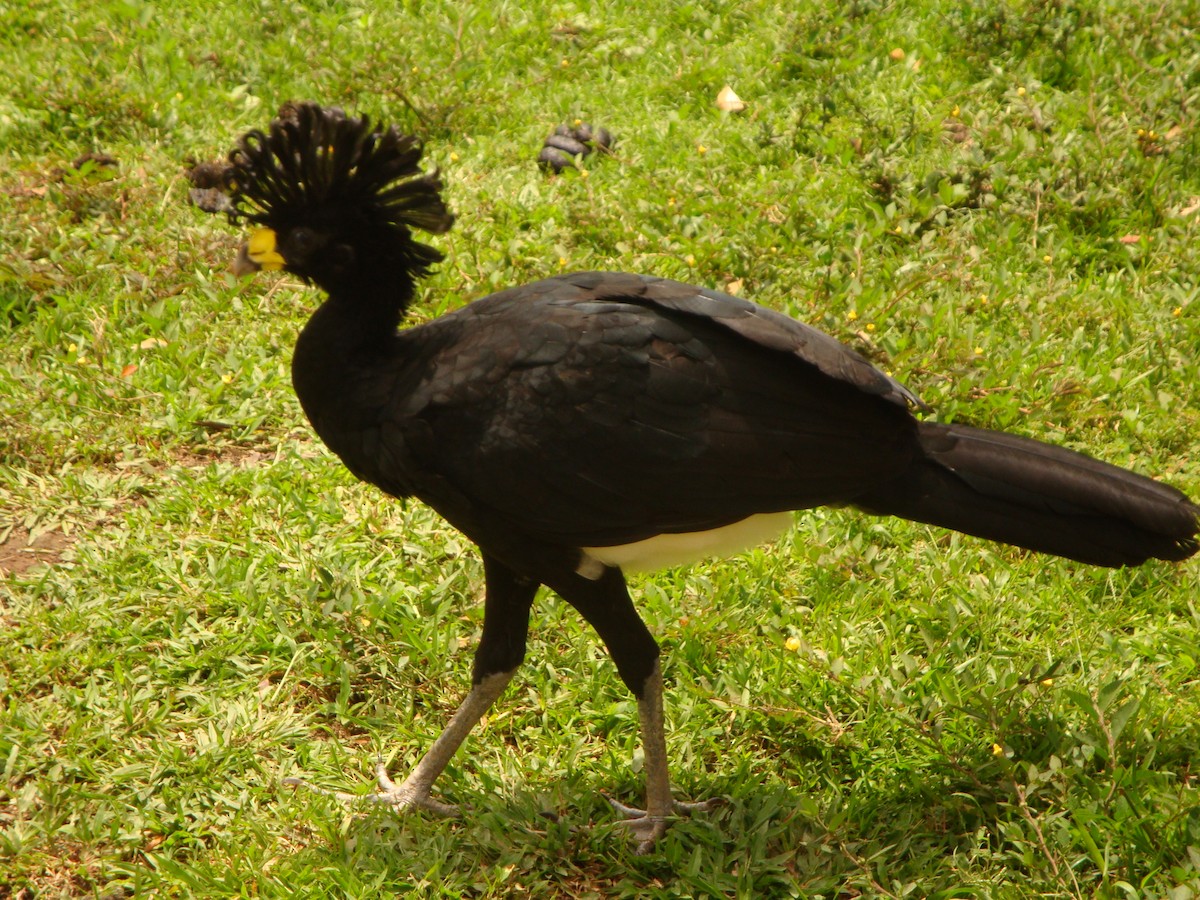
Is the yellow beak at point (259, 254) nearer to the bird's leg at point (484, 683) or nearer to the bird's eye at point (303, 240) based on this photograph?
the bird's eye at point (303, 240)

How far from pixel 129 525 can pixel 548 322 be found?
2162 mm

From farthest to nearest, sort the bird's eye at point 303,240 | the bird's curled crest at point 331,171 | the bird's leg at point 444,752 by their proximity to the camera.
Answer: the bird's leg at point 444,752, the bird's eye at point 303,240, the bird's curled crest at point 331,171

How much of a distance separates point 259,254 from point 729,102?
4.18 meters

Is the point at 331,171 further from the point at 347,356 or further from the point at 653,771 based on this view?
the point at 653,771

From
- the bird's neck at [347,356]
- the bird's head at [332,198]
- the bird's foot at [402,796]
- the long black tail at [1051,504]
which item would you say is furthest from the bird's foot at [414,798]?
the long black tail at [1051,504]

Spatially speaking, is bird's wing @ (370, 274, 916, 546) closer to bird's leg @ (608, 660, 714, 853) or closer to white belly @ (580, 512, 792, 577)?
white belly @ (580, 512, 792, 577)

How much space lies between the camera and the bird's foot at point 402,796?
369 centimetres

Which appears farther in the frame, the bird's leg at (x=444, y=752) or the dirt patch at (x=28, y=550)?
the dirt patch at (x=28, y=550)

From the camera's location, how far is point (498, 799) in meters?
3.71

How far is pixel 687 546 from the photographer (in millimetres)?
3496

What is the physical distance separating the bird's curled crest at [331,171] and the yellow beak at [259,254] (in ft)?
0.13

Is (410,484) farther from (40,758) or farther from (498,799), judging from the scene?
(40,758)

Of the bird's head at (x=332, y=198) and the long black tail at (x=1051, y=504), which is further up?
the bird's head at (x=332, y=198)

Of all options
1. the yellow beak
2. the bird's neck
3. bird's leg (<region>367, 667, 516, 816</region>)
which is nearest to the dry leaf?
the bird's neck
